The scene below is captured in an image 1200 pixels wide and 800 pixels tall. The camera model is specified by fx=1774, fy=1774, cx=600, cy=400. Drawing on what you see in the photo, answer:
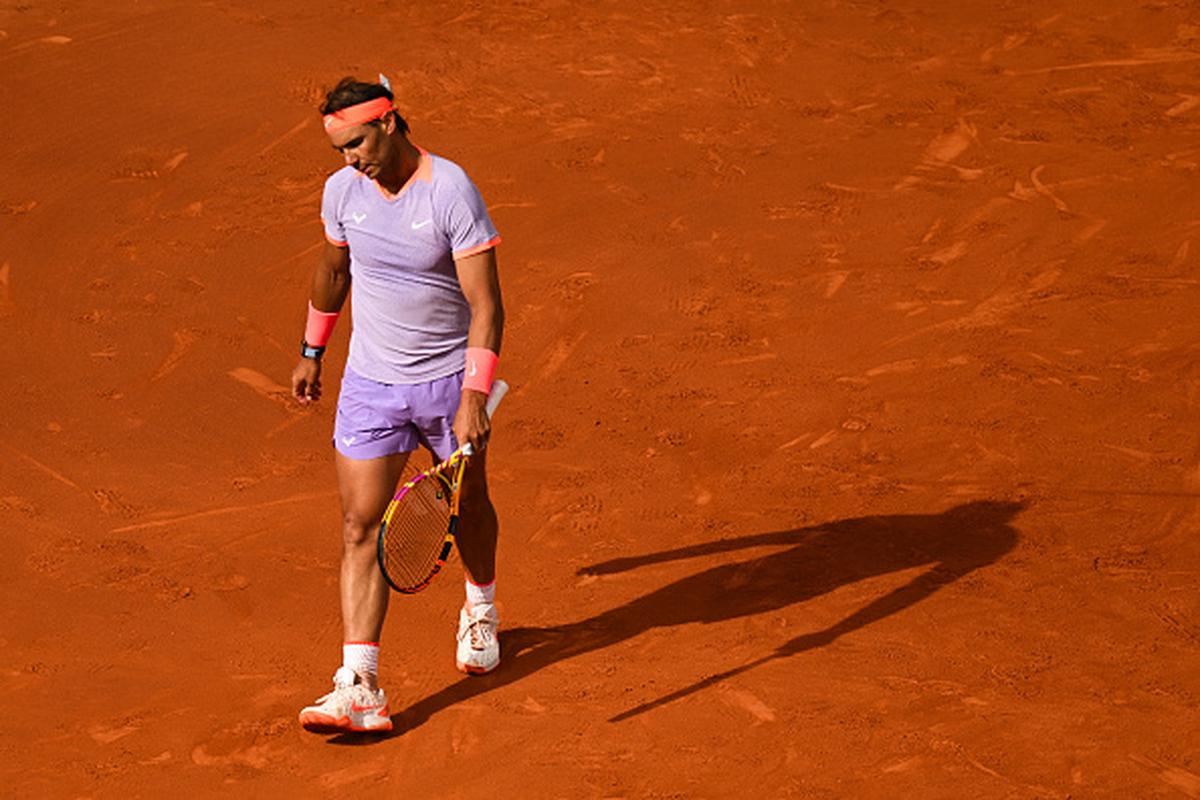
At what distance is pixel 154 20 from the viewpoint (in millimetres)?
13977

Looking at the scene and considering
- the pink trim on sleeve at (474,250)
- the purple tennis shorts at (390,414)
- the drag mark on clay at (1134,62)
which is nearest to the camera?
the pink trim on sleeve at (474,250)

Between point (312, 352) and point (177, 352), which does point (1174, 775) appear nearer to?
point (312, 352)

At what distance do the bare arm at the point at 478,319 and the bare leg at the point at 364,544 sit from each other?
0.46 m

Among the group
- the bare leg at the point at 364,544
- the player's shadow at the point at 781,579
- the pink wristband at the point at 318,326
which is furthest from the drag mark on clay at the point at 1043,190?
the bare leg at the point at 364,544

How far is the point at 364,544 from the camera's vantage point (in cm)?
666

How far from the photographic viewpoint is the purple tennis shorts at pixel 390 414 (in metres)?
6.59

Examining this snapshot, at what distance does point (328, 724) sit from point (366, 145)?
2108mm

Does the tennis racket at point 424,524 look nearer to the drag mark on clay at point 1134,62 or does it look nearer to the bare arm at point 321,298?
the bare arm at point 321,298

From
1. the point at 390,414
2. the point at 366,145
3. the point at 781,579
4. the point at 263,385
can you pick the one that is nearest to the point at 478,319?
the point at 390,414

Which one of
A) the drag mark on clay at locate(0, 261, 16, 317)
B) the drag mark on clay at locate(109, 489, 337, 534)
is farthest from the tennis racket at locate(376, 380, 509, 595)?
the drag mark on clay at locate(0, 261, 16, 317)

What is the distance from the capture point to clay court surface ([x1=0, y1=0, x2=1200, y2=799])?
6723 millimetres

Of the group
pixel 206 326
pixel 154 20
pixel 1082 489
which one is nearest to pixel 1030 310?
pixel 1082 489

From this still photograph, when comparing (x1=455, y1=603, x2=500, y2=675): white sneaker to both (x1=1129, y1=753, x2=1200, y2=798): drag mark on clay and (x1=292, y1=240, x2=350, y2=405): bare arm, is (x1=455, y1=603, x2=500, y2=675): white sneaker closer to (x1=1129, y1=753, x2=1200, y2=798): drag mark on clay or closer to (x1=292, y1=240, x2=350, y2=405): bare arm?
(x1=292, y1=240, x2=350, y2=405): bare arm

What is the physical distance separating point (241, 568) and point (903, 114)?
680 centimetres
